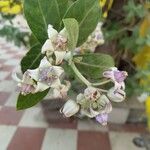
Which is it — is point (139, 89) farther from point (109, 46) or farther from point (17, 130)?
point (17, 130)

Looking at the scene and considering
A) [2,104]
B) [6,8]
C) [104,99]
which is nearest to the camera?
[104,99]

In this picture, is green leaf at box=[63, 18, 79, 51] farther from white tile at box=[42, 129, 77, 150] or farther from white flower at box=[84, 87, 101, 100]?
white tile at box=[42, 129, 77, 150]

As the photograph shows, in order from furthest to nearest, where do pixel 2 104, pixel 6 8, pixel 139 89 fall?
pixel 2 104
pixel 139 89
pixel 6 8

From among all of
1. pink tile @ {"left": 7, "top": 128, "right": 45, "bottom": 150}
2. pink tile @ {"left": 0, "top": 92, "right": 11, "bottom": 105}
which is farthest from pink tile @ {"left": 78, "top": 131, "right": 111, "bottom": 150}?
pink tile @ {"left": 0, "top": 92, "right": 11, "bottom": 105}

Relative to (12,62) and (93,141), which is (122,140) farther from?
(12,62)

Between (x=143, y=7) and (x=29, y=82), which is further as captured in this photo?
(x=143, y=7)

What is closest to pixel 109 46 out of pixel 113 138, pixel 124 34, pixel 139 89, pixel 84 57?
pixel 124 34

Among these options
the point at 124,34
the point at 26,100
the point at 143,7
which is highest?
the point at 26,100

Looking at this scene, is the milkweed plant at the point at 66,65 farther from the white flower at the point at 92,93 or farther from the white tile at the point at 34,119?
the white tile at the point at 34,119

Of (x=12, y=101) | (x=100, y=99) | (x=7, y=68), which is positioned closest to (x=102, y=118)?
(x=100, y=99)
